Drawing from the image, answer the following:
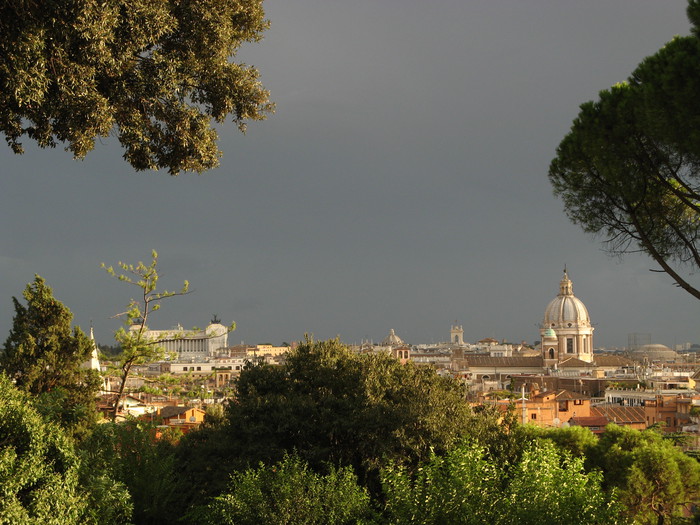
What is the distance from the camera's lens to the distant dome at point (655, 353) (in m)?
155

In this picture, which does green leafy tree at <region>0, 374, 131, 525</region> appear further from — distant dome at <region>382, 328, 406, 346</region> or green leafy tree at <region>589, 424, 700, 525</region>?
distant dome at <region>382, 328, 406, 346</region>

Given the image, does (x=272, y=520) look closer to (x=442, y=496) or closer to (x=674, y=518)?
(x=442, y=496)

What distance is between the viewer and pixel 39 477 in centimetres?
579

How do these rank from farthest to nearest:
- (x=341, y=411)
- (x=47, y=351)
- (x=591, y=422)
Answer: (x=591, y=422) → (x=47, y=351) → (x=341, y=411)

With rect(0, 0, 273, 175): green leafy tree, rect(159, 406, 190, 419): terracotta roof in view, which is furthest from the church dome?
rect(0, 0, 273, 175): green leafy tree

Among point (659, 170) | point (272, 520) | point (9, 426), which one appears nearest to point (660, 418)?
point (659, 170)

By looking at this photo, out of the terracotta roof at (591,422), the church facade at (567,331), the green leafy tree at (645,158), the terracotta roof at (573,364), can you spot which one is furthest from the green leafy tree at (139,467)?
the church facade at (567,331)

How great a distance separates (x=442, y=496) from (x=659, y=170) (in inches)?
187

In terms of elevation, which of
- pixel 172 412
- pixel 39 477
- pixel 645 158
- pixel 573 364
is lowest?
pixel 172 412

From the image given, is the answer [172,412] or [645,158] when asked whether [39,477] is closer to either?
[645,158]

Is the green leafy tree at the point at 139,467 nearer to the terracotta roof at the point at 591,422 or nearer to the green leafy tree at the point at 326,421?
the green leafy tree at the point at 326,421

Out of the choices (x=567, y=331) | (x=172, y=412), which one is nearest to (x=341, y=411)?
(x=172, y=412)

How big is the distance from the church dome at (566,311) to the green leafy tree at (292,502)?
10396cm

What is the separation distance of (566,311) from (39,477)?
108m
